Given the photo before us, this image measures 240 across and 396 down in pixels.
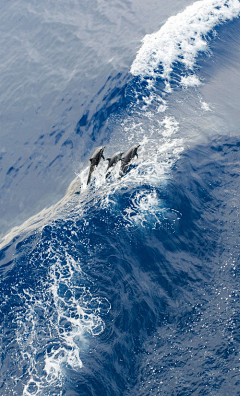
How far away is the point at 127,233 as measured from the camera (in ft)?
88.2

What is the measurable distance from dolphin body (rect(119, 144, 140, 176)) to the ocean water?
990 millimetres

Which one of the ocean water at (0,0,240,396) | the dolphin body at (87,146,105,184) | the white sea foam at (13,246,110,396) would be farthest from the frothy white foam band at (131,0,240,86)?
the white sea foam at (13,246,110,396)

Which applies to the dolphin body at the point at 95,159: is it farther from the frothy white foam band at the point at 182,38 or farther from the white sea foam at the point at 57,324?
the frothy white foam band at the point at 182,38

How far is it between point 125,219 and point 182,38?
30221 mm

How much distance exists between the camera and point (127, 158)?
30062 mm

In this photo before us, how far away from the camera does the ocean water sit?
2178 centimetres

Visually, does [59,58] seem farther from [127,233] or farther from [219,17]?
[127,233]

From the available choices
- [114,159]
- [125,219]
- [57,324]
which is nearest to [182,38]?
[114,159]

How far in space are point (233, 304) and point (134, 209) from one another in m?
10.3

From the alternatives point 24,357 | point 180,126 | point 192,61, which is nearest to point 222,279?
point 24,357

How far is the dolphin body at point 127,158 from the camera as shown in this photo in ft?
98.2

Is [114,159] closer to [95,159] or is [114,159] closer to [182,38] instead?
[95,159]

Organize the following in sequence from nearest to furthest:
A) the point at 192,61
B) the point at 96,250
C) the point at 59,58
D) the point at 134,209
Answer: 1. the point at 96,250
2. the point at 134,209
3. the point at 192,61
4. the point at 59,58

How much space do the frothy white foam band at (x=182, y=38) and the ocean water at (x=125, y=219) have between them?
0.26m
